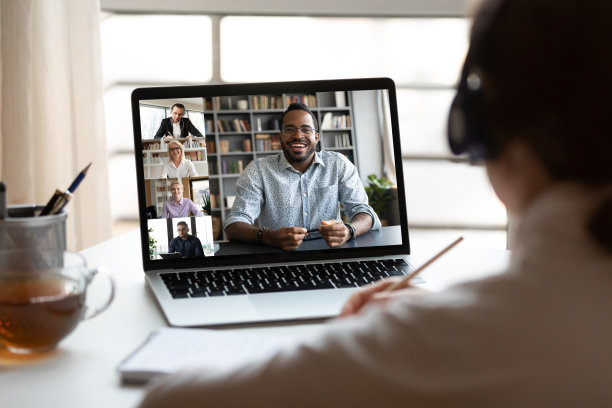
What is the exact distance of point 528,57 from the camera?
0.38m

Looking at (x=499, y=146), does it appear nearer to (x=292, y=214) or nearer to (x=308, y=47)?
(x=292, y=214)

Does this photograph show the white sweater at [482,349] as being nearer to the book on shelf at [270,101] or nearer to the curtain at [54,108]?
the book on shelf at [270,101]

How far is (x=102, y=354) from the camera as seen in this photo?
2.26ft

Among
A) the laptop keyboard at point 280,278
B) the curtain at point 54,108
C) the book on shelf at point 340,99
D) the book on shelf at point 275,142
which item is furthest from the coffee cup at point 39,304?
the curtain at point 54,108

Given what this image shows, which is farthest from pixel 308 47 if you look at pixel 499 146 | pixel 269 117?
pixel 499 146

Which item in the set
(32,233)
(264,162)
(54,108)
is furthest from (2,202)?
(54,108)

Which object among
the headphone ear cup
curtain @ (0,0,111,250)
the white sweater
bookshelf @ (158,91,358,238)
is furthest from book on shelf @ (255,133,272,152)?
curtain @ (0,0,111,250)

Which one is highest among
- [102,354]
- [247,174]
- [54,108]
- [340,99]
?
[54,108]

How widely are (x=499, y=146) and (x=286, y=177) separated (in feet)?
2.16

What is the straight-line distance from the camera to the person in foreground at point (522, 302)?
35 cm

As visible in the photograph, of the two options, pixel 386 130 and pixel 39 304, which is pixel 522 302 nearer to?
pixel 39 304

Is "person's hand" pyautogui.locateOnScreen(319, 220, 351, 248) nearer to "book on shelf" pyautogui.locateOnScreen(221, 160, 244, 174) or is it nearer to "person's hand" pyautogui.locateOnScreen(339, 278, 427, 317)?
"book on shelf" pyautogui.locateOnScreen(221, 160, 244, 174)

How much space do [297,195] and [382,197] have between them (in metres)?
0.14

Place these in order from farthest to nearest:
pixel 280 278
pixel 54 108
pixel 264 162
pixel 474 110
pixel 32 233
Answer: pixel 54 108 → pixel 264 162 → pixel 280 278 → pixel 32 233 → pixel 474 110
